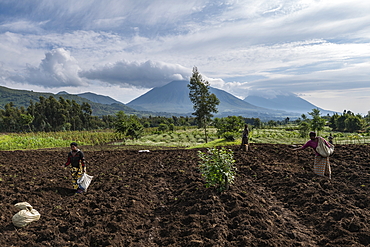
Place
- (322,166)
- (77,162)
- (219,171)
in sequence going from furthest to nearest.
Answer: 1. (322,166)
2. (77,162)
3. (219,171)

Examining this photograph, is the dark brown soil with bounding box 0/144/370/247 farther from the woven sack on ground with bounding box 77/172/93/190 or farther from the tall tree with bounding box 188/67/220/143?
the tall tree with bounding box 188/67/220/143

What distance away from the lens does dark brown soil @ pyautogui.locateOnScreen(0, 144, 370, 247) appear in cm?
462

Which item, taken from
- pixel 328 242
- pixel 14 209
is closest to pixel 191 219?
pixel 328 242

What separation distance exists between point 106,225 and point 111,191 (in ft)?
6.94

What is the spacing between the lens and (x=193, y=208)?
19.1 ft

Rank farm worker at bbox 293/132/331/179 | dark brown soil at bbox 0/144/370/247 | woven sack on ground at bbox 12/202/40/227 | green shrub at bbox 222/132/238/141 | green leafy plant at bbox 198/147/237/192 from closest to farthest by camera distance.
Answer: dark brown soil at bbox 0/144/370/247 → woven sack on ground at bbox 12/202/40/227 → green leafy plant at bbox 198/147/237/192 → farm worker at bbox 293/132/331/179 → green shrub at bbox 222/132/238/141

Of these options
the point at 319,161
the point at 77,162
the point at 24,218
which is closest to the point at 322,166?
the point at 319,161

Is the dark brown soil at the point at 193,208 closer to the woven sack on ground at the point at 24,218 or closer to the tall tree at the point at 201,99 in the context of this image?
the woven sack on ground at the point at 24,218

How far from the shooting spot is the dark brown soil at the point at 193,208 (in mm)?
4617

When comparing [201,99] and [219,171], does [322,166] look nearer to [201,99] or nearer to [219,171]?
[219,171]

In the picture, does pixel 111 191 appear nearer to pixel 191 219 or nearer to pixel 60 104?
pixel 191 219

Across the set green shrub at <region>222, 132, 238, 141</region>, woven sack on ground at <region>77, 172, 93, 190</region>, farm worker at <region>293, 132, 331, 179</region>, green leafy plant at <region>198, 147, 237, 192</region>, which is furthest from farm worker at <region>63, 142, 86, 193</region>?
green shrub at <region>222, 132, 238, 141</region>

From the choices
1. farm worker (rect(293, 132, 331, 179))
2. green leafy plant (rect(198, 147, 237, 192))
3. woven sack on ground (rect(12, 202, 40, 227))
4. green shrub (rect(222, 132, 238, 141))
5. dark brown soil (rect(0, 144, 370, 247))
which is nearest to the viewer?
dark brown soil (rect(0, 144, 370, 247))

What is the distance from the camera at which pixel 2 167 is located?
34.6 feet
